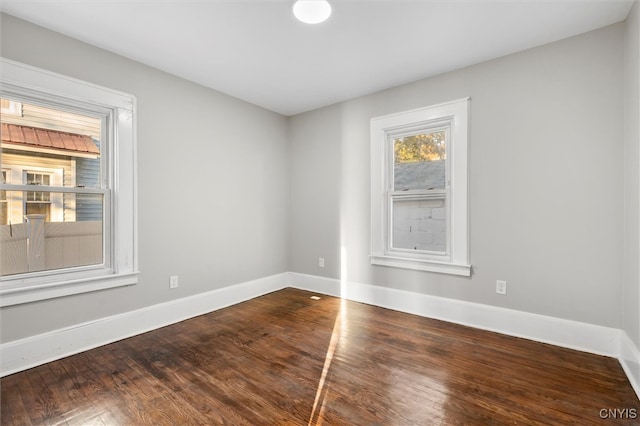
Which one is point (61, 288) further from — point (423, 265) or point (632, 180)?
point (632, 180)

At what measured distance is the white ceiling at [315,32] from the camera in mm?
2041

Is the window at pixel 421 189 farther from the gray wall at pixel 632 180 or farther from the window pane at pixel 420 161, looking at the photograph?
the gray wall at pixel 632 180

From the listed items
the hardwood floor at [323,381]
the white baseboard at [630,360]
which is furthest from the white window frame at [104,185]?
the white baseboard at [630,360]

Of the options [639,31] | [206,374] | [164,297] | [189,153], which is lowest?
[206,374]

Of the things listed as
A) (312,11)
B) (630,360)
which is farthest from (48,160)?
(630,360)

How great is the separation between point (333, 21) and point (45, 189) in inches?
100

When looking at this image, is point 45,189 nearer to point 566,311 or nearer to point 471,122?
point 471,122

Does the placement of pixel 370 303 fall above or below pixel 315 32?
below

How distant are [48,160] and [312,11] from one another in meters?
2.34

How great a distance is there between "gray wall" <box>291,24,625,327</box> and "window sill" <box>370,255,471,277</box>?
0.07 meters

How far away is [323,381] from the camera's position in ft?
6.43

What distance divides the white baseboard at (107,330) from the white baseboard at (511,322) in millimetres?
1446

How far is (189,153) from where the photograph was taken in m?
3.16

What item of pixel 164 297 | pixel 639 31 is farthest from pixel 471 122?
pixel 164 297
